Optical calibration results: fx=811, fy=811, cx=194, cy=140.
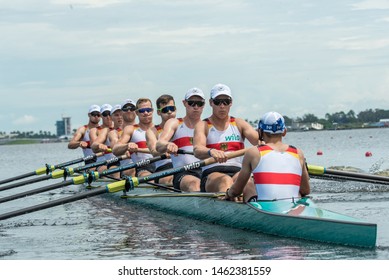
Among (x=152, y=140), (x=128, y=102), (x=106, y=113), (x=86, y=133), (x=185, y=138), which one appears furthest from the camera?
(x=86, y=133)

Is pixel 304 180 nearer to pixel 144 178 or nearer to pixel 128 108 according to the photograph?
pixel 144 178

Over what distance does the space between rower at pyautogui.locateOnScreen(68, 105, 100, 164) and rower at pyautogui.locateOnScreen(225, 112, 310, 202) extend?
12.0 metres

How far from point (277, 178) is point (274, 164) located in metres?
0.19

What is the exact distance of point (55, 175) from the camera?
1631 cm

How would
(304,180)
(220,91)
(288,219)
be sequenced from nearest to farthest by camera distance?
(288,219) → (304,180) → (220,91)

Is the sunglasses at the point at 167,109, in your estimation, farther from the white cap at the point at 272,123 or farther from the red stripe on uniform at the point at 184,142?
the white cap at the point at 272,123

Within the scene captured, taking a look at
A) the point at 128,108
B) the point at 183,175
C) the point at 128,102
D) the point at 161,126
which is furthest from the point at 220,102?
the point at 128,102

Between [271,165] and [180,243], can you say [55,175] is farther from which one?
[271,165]

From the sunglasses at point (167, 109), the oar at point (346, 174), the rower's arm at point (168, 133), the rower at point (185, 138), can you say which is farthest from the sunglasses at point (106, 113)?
the oar at point (346, 174)

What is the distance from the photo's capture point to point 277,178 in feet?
30.7

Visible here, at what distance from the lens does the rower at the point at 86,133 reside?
832 inches

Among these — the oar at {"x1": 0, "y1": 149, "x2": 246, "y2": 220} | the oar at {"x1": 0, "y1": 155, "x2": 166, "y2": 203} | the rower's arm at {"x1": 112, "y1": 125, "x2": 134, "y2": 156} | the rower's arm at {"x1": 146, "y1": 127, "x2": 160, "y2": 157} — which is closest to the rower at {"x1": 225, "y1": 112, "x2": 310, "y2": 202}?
the oar at {"x1": 0, "y1": 149, "x2": 246, "y2": 220}

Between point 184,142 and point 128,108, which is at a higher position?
point 128,108
